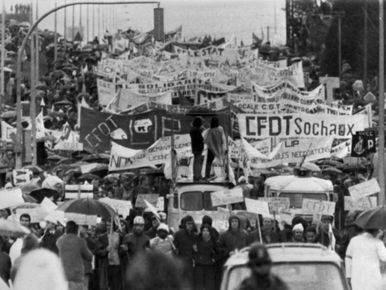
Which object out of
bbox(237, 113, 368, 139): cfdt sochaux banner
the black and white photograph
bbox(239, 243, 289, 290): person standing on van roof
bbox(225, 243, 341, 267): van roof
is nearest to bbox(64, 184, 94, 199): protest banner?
the black and white photograph

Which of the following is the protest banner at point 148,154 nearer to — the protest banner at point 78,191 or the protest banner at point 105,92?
the protest banner at point 78,191

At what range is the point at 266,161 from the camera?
39.0 m

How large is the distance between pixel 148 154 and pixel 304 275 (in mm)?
21943

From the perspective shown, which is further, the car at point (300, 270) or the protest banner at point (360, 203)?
the protest banner at point (360, 203)

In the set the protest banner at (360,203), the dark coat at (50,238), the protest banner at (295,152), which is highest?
the dark coat at (50,238)

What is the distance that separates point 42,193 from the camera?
31.0m

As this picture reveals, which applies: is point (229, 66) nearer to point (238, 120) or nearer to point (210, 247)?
point (238, 120)

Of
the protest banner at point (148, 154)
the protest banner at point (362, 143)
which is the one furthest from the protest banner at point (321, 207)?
the protest banner at point (362, 143)

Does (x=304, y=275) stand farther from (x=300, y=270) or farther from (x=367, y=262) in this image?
(x=367, y=262)

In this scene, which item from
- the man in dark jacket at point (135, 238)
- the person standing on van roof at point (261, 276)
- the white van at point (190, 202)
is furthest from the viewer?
the white van at point (190, 202)

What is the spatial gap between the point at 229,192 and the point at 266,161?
11410 millimetres

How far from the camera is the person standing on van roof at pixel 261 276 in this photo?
40.9 feet

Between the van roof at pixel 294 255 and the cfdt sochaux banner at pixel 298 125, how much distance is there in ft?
80.7

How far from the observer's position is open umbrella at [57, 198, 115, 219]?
2445 centimetres
